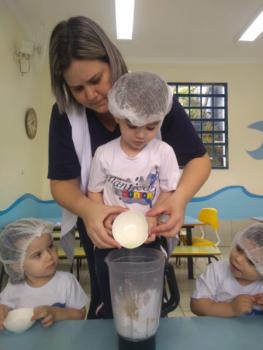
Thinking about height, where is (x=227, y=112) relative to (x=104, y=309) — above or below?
above

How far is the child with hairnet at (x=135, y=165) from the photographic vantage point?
100cm

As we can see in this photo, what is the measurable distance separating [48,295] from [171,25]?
4590 millimetres

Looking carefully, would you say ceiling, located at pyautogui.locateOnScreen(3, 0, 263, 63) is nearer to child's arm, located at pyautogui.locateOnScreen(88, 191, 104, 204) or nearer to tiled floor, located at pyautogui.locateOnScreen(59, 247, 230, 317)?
tiled floor, located at pyautogui.locateOnScreen(59, 247, 230, 317)

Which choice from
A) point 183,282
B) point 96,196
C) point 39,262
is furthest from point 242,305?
point 183,282

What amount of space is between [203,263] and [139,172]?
4.11m

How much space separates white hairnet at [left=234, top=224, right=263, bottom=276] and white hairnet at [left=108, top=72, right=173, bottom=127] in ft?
2.59

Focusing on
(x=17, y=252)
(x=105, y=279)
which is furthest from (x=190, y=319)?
(x=17, y=252)

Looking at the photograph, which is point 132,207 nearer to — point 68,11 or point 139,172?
point 139,172

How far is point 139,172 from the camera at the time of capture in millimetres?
1064

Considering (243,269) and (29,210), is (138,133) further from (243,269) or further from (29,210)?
(29,210)

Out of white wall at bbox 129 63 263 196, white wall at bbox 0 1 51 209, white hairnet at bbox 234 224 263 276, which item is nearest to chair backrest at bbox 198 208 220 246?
white wall at bbox 129 63 263 196

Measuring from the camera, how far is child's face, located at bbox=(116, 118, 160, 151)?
101 centimetres

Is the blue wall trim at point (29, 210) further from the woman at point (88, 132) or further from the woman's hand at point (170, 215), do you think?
the woman's hand at point (170, 215)

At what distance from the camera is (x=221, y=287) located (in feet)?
4.69
